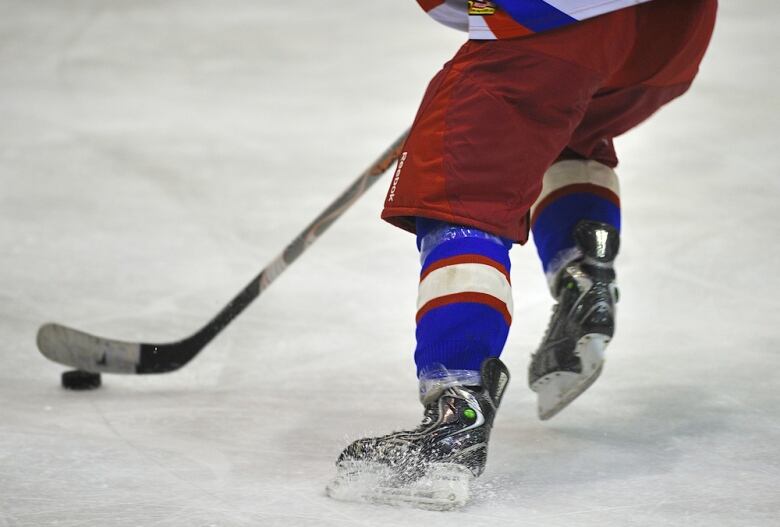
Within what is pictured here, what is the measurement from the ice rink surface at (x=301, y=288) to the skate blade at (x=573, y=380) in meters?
0.05

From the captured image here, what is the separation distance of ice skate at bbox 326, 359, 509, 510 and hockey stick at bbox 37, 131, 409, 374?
0.65 meters

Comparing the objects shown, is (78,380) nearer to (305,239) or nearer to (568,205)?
(305,239)

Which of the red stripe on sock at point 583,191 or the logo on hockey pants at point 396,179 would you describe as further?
the red stripe on sock at point 583,191

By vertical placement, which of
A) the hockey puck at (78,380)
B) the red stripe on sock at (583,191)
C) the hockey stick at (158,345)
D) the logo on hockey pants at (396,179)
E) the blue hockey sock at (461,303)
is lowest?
the hockey puck at (78,380)

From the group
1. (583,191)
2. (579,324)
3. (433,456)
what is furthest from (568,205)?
(433,456)

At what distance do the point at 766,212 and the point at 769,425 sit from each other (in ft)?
4.33

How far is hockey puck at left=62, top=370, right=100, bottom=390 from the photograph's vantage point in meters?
2.24

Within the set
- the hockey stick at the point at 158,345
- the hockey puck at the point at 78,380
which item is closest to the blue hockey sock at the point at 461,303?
the hockey stick at the point at 158,345

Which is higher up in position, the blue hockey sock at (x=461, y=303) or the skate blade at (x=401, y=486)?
the blue hockey sock at (x=461, y=303)

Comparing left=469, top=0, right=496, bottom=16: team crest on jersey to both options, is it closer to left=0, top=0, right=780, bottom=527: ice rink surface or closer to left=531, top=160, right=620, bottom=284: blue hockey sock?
left=531, top=160, right=620, bottom=284: blue hockey sock

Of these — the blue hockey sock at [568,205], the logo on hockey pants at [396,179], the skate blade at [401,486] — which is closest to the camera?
the skate blade at [401,486]

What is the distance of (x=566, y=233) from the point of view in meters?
1.99

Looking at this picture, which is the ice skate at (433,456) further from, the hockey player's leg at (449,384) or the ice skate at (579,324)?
the ice skate at (579,324)

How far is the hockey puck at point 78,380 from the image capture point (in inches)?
88.1
